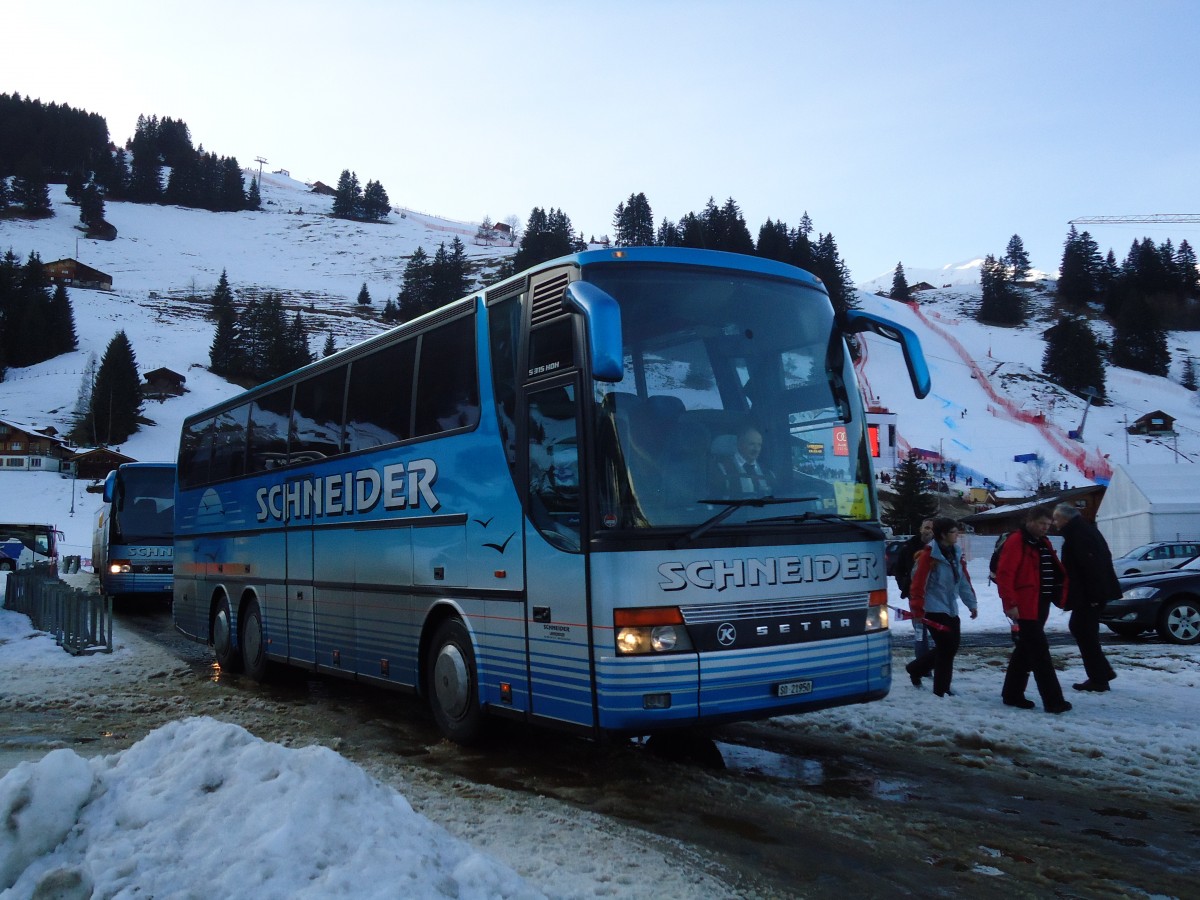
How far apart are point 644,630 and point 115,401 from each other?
97.7 meters

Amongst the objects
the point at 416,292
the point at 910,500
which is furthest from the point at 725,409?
the point at 416,292

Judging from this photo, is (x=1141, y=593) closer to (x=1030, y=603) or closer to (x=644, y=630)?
(x=1030, y=603)

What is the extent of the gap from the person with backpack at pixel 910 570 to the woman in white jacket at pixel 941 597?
16cm

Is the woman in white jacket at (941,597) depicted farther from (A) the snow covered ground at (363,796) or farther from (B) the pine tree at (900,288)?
(B) the pine tree at (900,288)

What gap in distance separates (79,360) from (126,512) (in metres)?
105

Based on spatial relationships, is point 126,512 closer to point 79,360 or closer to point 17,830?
point 17,830

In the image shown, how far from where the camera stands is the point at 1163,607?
49.8 feet

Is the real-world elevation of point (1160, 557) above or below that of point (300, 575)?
below

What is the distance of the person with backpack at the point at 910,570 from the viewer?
10.5m

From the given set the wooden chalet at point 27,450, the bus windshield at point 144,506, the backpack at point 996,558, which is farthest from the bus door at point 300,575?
the wooden chalet at point 27,450

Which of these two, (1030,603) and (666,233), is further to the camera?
(666,233)

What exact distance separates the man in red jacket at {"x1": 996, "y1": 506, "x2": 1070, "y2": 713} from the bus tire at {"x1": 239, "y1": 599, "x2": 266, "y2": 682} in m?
7.86

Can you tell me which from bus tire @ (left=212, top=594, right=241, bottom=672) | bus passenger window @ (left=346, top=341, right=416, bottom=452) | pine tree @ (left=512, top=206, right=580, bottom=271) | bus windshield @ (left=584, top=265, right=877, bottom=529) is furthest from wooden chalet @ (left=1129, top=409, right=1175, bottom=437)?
bus windshield @ (left=584, top=265, right=877, bottom=529)

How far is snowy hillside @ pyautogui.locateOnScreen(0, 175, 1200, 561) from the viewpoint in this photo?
95688mm
